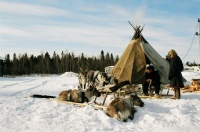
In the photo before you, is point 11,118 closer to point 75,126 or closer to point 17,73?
point 75,126

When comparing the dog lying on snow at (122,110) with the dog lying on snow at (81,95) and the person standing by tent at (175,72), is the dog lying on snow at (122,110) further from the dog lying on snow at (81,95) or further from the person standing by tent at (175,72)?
the person standing by tent at (175,72)

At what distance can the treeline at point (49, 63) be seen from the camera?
155 feet

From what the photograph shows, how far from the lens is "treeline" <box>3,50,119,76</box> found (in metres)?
47.2

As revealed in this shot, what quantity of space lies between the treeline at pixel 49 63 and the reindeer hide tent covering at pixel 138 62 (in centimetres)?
3343

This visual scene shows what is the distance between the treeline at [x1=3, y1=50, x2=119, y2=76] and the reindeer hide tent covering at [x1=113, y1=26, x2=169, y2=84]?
110ft

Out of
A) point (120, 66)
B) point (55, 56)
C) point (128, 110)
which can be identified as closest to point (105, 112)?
point (128, 110)

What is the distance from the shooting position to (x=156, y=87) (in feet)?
32.3

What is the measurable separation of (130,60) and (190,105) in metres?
A: 4.29

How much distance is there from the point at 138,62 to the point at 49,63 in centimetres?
3764

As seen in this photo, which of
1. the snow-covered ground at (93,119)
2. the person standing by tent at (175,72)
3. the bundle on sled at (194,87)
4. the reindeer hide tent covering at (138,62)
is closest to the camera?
the snow-covered ground at (93,119)

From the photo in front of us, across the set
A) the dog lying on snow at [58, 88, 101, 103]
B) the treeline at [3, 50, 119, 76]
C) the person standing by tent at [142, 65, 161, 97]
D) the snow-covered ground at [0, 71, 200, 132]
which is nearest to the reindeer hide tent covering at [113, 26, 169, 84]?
the person standing by tent at [142, 65, 161, 97]

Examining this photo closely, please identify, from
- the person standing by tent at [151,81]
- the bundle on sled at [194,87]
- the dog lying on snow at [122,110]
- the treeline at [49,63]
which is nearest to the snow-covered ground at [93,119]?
the dog lying on snow at [122,110]

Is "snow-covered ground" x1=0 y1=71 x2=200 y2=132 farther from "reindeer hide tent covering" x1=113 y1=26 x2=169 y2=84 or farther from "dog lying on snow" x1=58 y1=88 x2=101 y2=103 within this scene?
"reindeer hide tent covering" x1=113 y1=26 x2=169 y2=84

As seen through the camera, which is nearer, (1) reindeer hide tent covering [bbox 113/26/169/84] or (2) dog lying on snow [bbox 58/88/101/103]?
(2) dog lying on snow [bbox 58/88/101/103]
